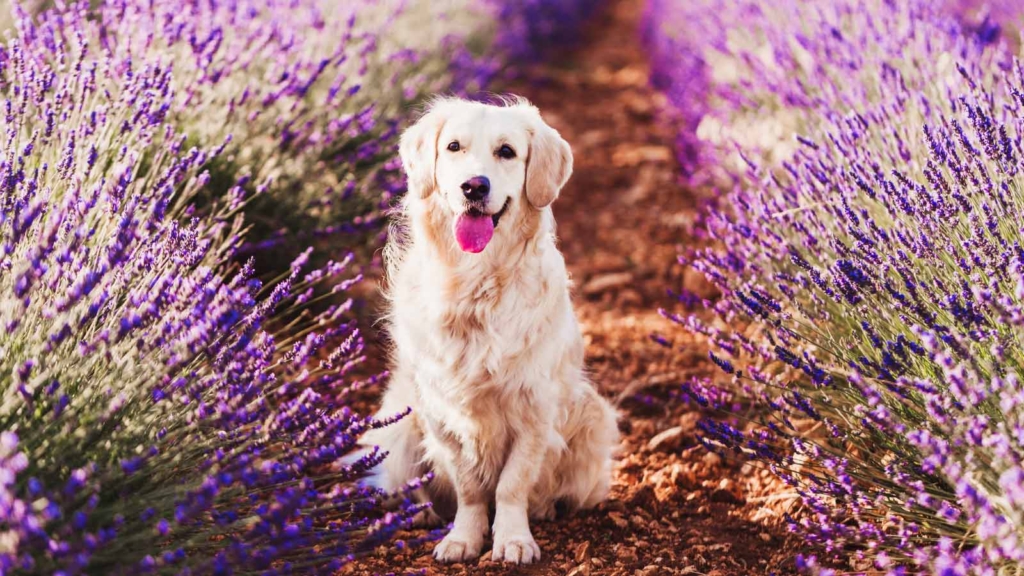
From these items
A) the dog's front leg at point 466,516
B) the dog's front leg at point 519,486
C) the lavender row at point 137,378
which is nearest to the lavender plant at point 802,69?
the dog's front leg at point 519,486

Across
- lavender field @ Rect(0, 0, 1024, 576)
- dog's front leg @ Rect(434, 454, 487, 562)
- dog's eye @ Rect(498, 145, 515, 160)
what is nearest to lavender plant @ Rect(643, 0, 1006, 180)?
lavender field @ Rect(0, 0, 1024, 576)

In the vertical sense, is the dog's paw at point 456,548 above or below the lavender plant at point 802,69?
below

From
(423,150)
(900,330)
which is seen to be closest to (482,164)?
(423,150)

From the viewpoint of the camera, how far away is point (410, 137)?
2768 millimetres

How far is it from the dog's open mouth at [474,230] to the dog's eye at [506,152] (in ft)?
0.54

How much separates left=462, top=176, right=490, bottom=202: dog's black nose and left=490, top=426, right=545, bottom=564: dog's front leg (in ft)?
2.08

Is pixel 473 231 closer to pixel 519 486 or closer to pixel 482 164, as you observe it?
pixel 482 164

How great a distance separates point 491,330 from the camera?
2.51 m

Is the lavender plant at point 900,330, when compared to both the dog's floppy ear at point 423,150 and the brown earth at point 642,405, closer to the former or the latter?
the brown earth at point 642,405

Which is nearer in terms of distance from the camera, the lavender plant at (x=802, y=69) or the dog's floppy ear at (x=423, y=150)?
the dog's floppy ear at (x=423, y=150)

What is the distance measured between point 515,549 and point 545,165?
1.03m

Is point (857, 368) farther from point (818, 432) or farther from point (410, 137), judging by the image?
point (410, 137)

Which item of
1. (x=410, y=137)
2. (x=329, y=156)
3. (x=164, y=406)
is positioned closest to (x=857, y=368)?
(x=410, y=137)

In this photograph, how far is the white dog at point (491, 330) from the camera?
2518 millimetres
